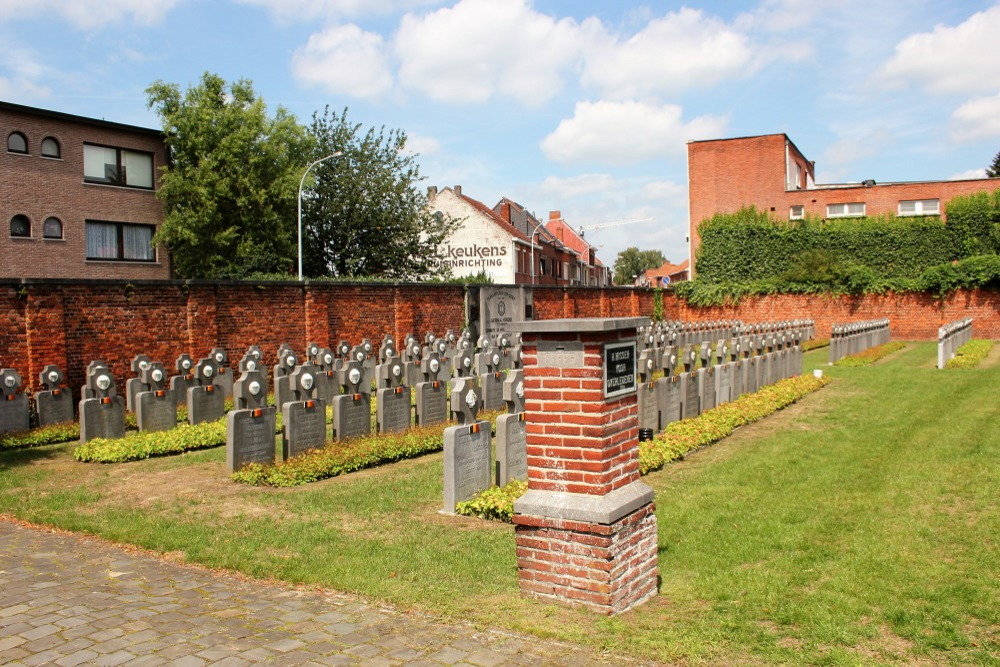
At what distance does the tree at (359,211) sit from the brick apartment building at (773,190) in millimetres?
17214

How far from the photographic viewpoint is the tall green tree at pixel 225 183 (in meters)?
32.4

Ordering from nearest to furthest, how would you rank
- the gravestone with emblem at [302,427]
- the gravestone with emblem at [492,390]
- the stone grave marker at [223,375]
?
the gravestone with emblem at [302,427], the gravestone with emblem at [492,390], the stone grave marker at [223,375]

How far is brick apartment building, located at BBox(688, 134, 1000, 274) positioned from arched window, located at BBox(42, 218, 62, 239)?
32.3 m

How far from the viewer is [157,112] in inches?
1335

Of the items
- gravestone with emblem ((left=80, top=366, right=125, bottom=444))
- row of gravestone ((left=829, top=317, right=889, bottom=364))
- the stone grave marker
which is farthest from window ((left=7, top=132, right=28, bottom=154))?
row of gravestone ((left=829, top=317, right=889, bottom=364))

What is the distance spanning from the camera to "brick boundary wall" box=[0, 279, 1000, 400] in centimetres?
1504

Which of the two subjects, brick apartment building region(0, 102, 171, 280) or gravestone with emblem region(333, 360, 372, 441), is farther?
brick apartment building region(0, 102, 171, 280)

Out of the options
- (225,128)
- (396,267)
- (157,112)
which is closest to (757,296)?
(396,267)

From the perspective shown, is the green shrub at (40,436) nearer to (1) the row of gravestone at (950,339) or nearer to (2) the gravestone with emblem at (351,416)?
(2) the gravestone with emblem at (351,416)

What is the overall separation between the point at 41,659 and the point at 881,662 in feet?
15.9

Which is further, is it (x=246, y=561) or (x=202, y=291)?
(x=202, y=291)

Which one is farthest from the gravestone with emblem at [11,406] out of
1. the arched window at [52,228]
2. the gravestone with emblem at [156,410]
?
the arched window at [52,228]

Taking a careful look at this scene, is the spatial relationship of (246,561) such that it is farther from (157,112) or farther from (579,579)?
(157,112)

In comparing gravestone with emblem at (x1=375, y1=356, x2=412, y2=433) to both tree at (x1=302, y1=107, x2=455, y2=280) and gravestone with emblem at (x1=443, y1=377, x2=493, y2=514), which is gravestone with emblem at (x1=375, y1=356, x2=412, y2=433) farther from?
tree at (x1=302, y1=107, x2=455, y2=280)
